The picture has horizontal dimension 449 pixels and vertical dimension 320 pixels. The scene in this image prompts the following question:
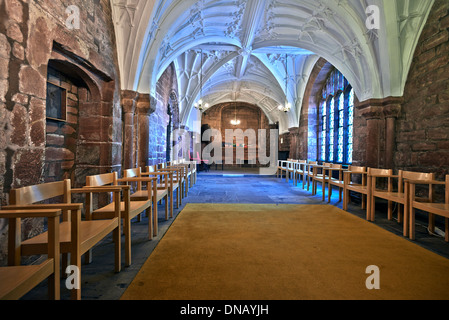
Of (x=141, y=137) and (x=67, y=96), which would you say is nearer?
(x=67, y=96)

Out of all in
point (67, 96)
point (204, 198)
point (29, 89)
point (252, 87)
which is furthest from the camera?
point (252, 87)

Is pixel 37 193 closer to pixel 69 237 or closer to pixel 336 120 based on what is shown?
pixel 69 237

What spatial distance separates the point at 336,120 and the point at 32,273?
345 inches

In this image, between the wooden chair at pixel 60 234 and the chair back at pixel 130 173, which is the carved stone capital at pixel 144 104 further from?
the wooden chair at pixel 60 234

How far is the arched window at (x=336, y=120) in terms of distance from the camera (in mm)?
7340

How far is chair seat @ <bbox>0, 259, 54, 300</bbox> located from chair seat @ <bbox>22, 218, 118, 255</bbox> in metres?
0.22

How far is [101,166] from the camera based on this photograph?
3750mm

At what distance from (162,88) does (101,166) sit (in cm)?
386

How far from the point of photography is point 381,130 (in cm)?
502

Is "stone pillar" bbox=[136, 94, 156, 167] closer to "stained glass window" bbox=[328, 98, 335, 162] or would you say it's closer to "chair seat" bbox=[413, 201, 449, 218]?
"chair seat" bbox=[413, 201, 449, 218]

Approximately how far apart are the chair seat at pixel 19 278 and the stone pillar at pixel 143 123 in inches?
163

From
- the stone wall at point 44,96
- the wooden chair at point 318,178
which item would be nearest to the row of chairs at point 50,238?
the stone wall at point 44,96

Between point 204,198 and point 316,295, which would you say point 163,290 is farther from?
point 204,198

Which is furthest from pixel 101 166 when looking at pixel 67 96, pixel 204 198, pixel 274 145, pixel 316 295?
pixel 274 145
